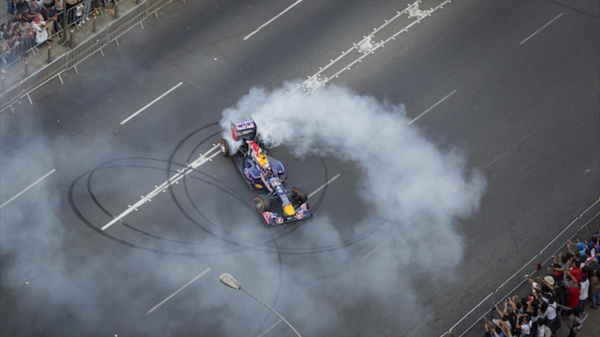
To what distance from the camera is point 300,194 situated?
41.2m

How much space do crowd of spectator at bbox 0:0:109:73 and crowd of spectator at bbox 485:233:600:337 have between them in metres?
19.9

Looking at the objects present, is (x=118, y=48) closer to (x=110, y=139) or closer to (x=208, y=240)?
(x=110, y=139)

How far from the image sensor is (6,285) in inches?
1485

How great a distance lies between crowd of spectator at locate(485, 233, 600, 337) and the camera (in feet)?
119

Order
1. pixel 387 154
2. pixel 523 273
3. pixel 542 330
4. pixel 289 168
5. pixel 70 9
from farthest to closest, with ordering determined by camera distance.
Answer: pixel 70 9
pixel 387 154
pixel 289 168
pixel 523 273
pixel 542 330

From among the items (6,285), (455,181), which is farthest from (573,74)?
(6,285)

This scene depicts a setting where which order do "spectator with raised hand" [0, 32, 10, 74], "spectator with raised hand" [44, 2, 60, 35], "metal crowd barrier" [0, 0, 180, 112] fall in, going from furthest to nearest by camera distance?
"spectator with raised hand" [44, 2, 60, 35]
"spectator with raised hand" [0, 32, 10, 74]
"metal crowd barrier" [0, 0, 180, 112]

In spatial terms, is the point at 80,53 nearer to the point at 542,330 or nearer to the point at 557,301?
the point at 557,301

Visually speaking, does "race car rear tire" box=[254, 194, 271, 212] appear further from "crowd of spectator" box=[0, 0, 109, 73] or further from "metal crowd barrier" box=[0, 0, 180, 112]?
"crowd of spectator" box=[0, 0, 109, 73]

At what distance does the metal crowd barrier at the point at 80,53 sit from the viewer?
43781 mm

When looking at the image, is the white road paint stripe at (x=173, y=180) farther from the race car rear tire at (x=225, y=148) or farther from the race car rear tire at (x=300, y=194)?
the race car rear tire at (x=300, y=194)

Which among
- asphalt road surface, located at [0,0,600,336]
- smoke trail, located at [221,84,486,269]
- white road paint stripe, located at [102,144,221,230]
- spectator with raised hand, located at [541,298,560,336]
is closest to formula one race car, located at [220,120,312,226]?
asphalt road surface, located at [0,0,600,336]

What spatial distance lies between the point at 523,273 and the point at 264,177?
946 centimetres

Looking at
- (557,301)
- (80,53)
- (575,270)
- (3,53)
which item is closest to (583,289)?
(575,270)
